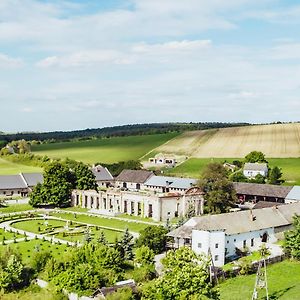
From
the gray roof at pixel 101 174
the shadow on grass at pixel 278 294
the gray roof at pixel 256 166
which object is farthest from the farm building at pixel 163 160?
the shadow on grass at pixel 278 294

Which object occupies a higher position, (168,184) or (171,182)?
(171,182)

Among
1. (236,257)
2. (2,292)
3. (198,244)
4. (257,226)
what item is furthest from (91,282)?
(257,226)

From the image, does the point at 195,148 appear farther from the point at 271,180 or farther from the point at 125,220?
the point at 125,220

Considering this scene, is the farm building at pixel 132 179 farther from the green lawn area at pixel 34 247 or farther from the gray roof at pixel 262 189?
the green lawn area at pixel 34 247

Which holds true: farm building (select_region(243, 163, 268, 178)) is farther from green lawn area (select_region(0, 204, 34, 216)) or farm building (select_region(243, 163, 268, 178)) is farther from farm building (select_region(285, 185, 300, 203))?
green lawn area (select_region(0, 204, 34, 216))

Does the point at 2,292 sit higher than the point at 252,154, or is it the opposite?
the point at 252,154

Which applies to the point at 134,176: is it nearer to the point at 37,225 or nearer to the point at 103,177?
the point at 103,177

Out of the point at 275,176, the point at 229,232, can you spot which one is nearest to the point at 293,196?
the point at 275,176
